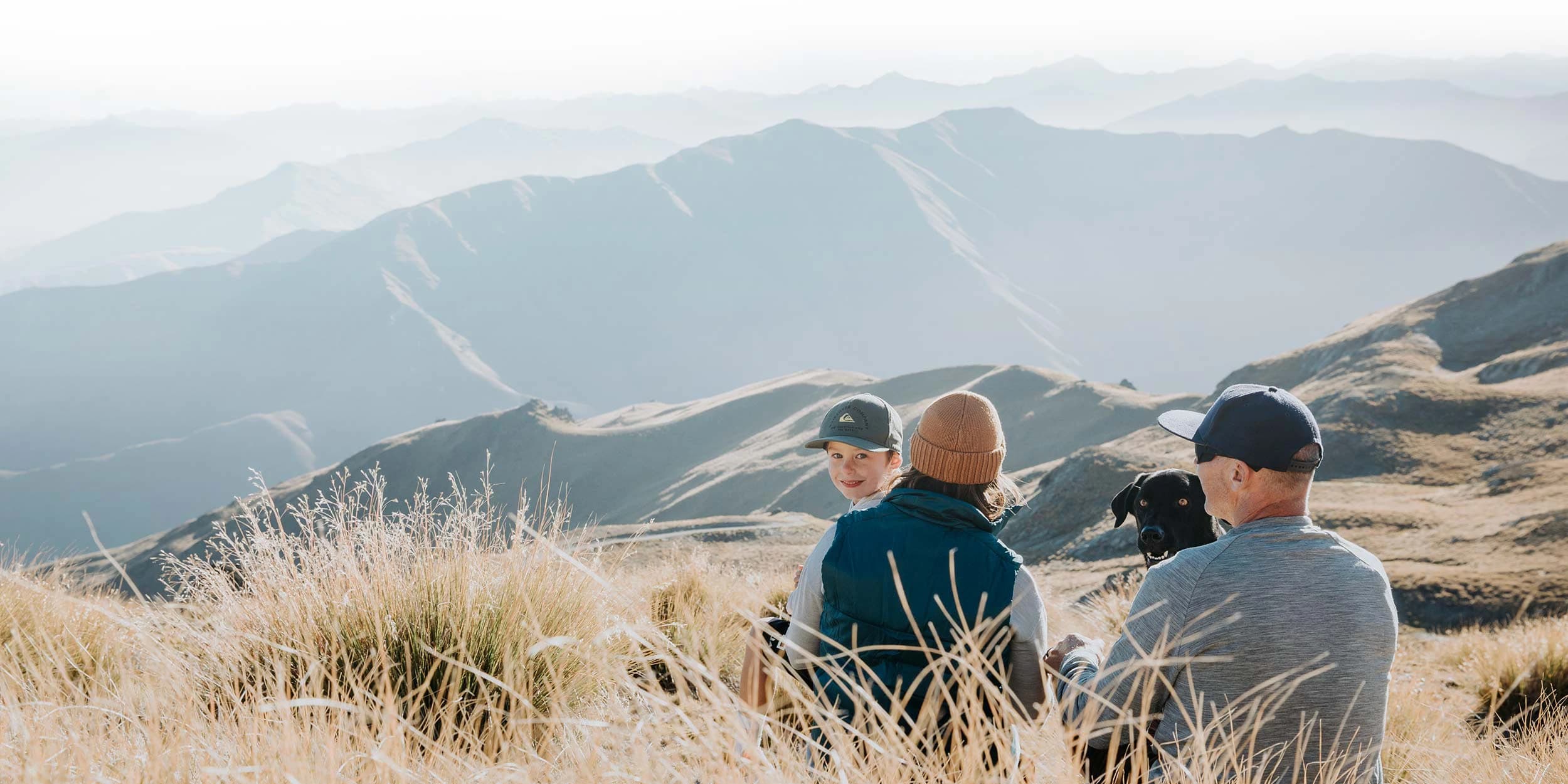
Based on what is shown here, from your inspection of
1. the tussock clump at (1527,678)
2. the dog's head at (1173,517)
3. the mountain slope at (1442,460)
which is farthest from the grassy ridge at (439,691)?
the mountain slope at (1442,460)

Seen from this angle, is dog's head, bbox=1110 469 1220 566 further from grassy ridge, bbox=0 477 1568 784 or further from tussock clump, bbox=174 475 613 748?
tussock clump, bbox=174 475 613 748

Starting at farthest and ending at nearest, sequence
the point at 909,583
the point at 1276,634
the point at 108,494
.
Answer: the point at 108,494 → the point at 909,583 → the point at 1276,634

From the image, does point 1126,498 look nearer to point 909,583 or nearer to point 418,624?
point 909,583

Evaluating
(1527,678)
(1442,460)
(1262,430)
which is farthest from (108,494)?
(1262,430)

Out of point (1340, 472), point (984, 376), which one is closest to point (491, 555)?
point (1340, 472)

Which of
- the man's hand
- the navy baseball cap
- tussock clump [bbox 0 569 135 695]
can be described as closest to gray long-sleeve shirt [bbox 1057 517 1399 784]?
the navy baseball cap

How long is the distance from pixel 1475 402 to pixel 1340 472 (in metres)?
5.95

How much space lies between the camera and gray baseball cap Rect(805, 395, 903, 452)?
3.98m

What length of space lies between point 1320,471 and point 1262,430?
29.3 meters

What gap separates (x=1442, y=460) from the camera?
25453 mm

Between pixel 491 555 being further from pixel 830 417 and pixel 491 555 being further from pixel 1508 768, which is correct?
pixel 1508 768

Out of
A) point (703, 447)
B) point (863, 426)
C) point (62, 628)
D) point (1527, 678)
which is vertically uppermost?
point (863, 426)

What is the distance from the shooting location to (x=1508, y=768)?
294 centimetres

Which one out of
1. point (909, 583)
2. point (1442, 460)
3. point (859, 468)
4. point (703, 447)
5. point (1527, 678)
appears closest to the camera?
point (909, 583)
